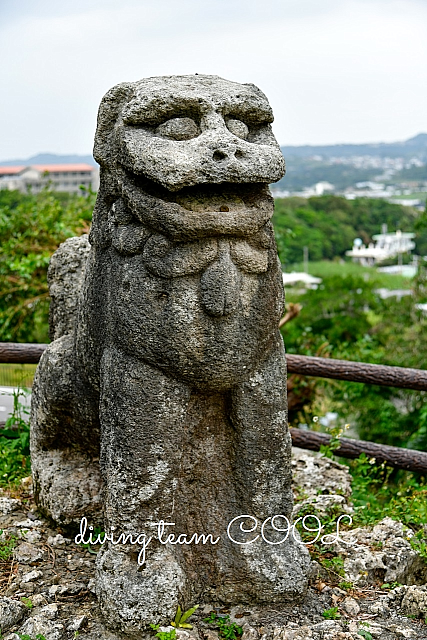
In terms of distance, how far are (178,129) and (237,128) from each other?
20 centimetres

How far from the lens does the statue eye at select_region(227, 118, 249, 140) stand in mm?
2369

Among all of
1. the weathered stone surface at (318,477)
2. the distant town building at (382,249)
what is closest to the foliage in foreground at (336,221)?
the distant town building at (382,249)

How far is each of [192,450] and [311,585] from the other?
0.69 meters

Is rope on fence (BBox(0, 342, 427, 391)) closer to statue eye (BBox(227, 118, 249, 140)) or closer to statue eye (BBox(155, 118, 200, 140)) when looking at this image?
statue eye (BBox(227, 118, 249, 140))

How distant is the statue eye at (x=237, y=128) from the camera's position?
→ 2369 mm

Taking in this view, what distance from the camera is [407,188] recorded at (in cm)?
9400

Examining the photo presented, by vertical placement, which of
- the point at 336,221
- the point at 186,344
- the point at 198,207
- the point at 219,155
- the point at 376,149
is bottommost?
the point at 336,221

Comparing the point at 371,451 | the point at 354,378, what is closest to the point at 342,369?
the point at 354,378

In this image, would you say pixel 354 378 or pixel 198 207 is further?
pixel 354 378

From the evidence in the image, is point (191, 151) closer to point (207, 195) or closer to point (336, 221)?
point (207, 195)

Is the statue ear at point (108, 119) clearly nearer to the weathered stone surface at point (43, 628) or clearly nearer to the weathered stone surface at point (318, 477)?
the weathered stone surface at point (43, 628)

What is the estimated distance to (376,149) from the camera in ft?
509

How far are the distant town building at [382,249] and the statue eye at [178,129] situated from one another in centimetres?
3486

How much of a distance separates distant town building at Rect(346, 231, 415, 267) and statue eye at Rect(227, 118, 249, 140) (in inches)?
1368
